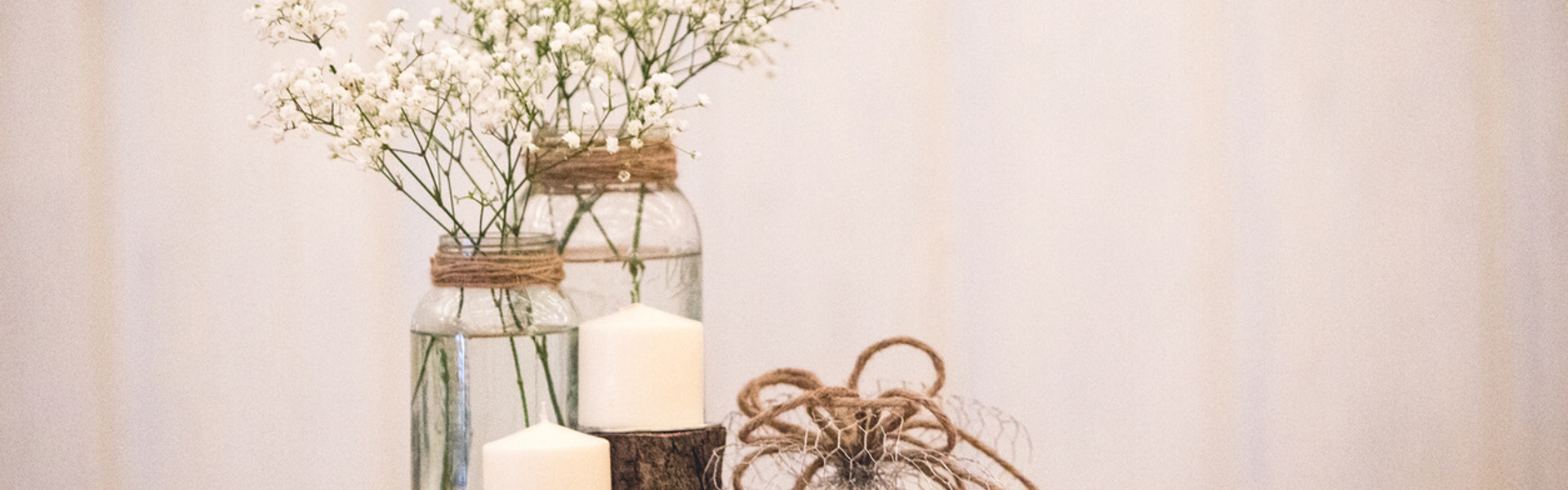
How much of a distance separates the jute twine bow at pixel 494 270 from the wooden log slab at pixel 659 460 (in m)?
0.11

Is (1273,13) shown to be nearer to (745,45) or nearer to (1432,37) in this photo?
(1432,37)

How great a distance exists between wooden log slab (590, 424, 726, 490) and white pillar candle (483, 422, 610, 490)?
0.04 m

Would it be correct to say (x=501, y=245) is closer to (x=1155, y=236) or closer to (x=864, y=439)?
(x=864, y=439)

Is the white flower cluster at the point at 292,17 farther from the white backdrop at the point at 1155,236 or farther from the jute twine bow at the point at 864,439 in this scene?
the white backdrop at the point at 1155,236

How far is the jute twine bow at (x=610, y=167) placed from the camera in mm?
803

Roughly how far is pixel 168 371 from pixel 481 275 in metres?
0.59

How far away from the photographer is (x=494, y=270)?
0.74 meters

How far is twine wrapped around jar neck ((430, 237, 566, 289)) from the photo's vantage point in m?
A: 0.74

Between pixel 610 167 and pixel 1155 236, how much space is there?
68cm

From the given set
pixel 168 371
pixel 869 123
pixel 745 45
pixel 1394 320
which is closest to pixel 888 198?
pixel 869 123

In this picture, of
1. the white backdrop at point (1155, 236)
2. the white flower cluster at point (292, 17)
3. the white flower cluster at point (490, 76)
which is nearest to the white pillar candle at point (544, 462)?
the white flower cluster at point (490, 76)

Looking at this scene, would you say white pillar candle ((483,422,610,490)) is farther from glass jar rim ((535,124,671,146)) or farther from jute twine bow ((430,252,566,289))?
glass jar rim ((535,124,671,146))

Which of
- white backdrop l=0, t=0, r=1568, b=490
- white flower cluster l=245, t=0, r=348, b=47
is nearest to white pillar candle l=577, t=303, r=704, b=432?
white flower cluster l=245, t=0, r=348, b=47

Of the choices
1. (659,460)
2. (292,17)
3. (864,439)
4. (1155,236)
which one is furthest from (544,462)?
(1155,236)
